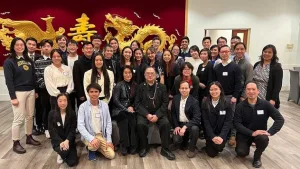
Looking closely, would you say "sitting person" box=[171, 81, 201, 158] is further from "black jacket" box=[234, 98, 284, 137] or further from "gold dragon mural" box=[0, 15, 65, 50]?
"gold dragon mural" box=[0, 15, 65, 50]

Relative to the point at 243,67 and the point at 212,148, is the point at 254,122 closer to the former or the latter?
the point at 212,148

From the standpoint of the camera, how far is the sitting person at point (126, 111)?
300 cm

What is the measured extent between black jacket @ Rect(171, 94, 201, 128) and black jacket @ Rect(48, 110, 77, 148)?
4.12ft

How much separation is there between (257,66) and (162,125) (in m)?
1.57

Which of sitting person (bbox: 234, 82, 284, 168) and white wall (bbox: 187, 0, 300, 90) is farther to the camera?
white wall (bbox: 187, 0, 300, 90)

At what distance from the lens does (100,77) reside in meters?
3.05

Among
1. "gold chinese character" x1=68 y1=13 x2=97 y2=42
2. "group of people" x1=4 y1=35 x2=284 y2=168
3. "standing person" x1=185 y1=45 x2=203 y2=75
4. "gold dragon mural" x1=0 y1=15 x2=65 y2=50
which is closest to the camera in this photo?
"group of people" x1=4 y1=35 x2=284 y2=168

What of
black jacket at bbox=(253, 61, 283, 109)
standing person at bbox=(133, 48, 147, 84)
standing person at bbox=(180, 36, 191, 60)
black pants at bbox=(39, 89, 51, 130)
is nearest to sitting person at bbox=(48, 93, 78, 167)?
black pants at bbox=(39, 89, 51, 130)

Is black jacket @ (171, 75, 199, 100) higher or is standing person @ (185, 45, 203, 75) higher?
standing person @ (185, 45, 203, 75)

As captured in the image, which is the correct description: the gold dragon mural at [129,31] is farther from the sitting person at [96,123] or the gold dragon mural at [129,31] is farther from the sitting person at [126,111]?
the sitting person at [96,123]

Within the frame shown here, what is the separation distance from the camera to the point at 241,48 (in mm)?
3285

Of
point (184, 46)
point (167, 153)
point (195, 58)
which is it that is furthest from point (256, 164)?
point (184, 46)

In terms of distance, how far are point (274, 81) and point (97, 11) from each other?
4.31 metres

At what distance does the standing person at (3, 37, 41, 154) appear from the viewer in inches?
111
